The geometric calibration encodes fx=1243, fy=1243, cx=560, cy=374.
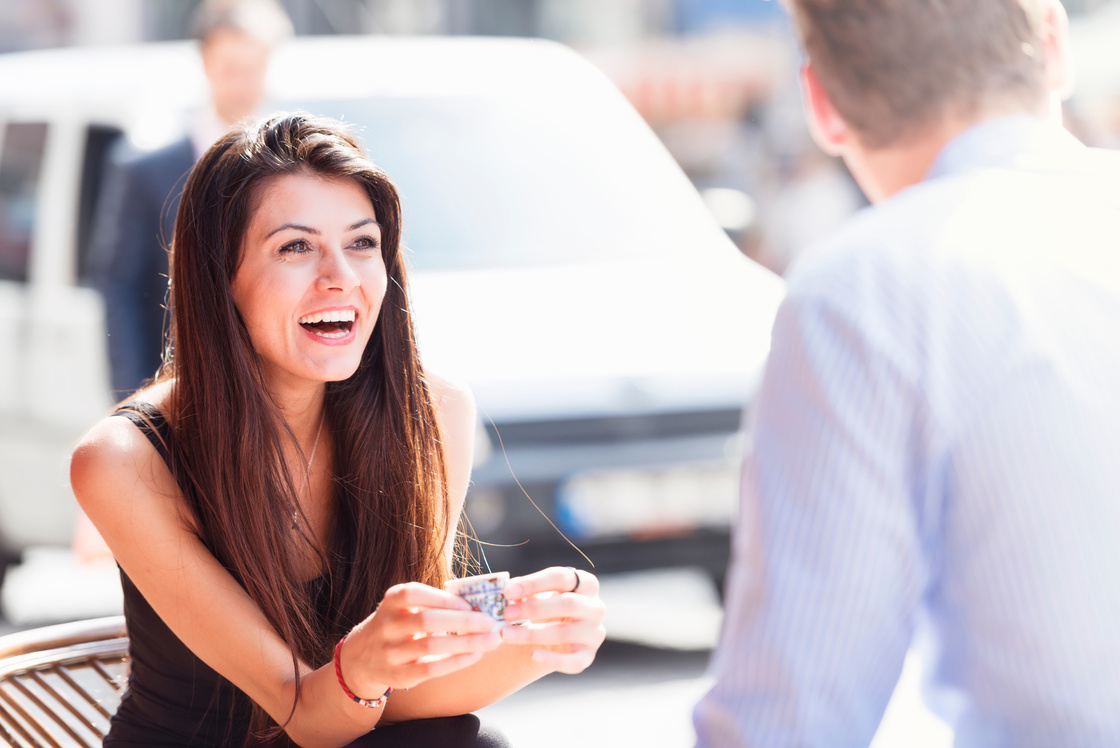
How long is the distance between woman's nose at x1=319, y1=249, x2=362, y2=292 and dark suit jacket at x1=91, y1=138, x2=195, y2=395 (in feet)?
6.28

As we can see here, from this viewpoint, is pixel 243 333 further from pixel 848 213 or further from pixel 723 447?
pixel 848 213


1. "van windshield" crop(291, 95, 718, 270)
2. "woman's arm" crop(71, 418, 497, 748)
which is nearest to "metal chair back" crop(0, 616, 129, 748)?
"woman's arm" crop(71, 418, 497, 748)

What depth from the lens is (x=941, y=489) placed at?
46.2 inches

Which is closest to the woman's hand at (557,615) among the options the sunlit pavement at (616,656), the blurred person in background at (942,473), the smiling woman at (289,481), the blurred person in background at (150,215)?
the smiling woman at (289,481)

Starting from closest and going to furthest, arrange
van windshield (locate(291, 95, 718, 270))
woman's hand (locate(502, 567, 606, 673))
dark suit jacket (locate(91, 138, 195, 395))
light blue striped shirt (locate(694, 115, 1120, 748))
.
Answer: light blue striped shirt (locate(694, 115, 1120, 748)), woman's hand (locate(502, 567, 606, 673)), dark suit jacket (locate(91, 138, 195, 395)), van windshield (locate(291, 95, 718, 270))

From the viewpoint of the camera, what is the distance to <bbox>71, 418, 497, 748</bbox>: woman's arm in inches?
77.3

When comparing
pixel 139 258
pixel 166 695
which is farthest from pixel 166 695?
pixel 139 258

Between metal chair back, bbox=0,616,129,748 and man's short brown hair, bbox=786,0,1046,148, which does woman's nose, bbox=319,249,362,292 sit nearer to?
metal chair back, bbox=0,616,129,748

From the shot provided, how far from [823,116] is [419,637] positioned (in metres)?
0.88

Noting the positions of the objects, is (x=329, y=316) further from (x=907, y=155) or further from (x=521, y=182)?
(x=521, y=182)

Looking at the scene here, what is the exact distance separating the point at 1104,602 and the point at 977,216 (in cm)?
39

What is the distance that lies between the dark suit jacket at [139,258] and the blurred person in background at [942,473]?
3239 mm

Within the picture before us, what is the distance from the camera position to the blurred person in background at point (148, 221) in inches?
161

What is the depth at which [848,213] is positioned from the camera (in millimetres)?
12242
